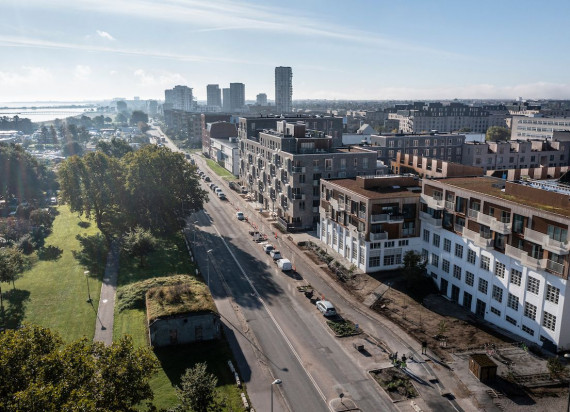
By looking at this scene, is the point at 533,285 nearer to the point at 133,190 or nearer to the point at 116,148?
the point at 133,190

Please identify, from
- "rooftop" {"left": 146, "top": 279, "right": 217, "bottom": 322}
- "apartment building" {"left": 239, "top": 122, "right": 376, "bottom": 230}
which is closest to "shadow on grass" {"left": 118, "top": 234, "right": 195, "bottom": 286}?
"rooftop" {"left": 146, "top": 279, "right": 217, "bottom": 322}

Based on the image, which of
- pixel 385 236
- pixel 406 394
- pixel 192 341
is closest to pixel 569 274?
pixel 406 394

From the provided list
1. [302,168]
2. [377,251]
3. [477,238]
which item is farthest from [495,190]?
[302,168]

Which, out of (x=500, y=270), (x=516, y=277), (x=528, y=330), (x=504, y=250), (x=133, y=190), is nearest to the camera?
(x=528, y=330)

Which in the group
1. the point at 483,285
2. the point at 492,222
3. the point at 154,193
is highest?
the point at 492,222

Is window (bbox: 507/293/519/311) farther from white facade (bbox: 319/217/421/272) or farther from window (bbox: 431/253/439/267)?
white facade (bbox: 319/217/421/272)

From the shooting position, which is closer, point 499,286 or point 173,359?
point 173,359

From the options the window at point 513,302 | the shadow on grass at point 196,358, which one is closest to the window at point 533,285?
the window at point 513,302
